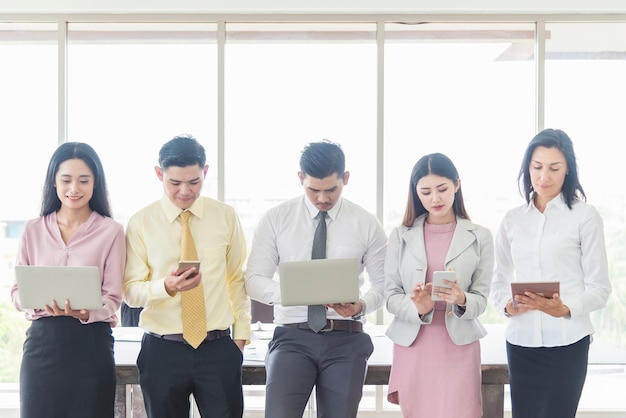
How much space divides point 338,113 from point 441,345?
2.30 meters

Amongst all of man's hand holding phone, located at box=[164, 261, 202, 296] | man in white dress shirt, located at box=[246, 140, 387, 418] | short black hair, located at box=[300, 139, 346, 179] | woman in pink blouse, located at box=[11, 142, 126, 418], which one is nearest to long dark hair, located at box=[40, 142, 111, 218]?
woman in pink blouse, located at box=[11, 142, 126, 418]

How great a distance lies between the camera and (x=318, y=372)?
102 inches

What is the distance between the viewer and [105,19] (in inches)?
176

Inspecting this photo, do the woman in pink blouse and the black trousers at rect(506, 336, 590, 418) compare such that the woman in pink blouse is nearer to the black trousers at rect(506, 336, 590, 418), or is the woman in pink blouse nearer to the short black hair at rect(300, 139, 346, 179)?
the short black hair at rect(300, 139, 346, 179)

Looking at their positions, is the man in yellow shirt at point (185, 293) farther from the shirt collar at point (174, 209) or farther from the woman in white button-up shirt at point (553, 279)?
the woman in white button-up shirt at point (553, 279)

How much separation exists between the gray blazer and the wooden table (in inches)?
12.6

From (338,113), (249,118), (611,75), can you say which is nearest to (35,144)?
(249,118)

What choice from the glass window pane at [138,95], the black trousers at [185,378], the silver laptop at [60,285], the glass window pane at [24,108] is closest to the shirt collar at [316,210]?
the black trousers at [185,378]

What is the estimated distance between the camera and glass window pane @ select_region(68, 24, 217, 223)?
14.7 feet

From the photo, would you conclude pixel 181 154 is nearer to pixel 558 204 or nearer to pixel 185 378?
pixel 185 378

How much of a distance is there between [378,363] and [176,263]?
95 centimetres

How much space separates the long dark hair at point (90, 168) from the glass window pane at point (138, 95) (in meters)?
1.84

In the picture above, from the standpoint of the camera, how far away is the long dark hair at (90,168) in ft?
8.48

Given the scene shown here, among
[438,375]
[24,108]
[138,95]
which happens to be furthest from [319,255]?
[24,108]
